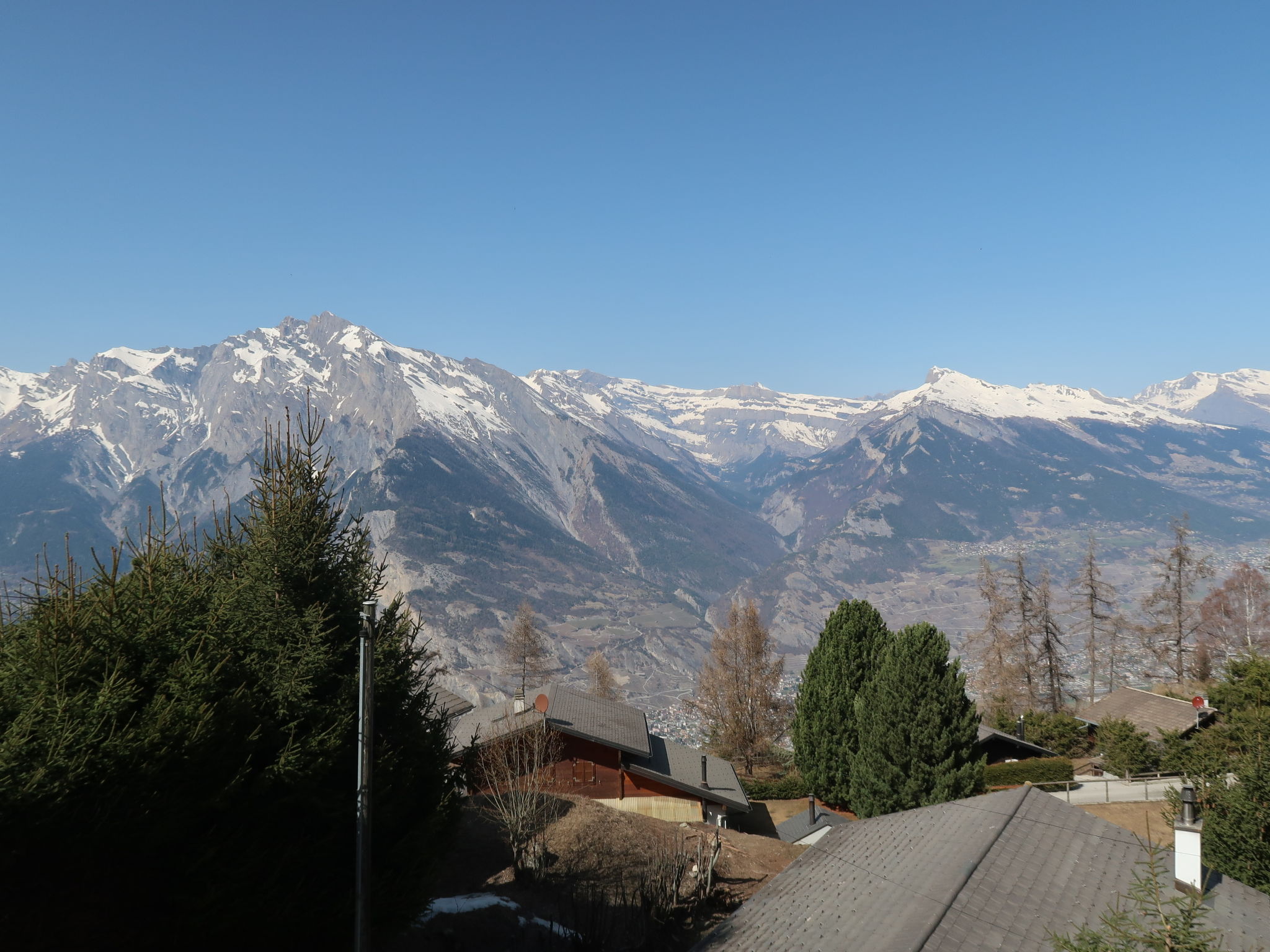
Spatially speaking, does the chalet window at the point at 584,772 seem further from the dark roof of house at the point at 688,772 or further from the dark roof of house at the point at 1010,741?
the dark roof of house at the point at 1010,741

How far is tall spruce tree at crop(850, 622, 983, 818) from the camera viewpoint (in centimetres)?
3153

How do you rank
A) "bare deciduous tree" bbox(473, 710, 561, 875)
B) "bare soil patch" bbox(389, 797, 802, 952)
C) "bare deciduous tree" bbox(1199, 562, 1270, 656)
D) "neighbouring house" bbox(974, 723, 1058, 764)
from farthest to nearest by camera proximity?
"bare deciduous tree" bbox(1199, 562, 1270, 656) → "neighbouring house" bbox(974, 723, 1058, 764) → "bare deciduous tree" bbox(473, 710, 561, 875) → "bare soil patch" bbox(389, 797, 802, 952)

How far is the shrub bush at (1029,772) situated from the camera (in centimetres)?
4166

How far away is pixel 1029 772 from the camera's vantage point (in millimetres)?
42156

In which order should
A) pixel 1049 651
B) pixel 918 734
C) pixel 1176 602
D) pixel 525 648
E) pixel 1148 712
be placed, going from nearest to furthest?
pixel 918 734 → pixel 1148 712 → pixel 1176 602 → pixel 1049 651 → pixel 525 648

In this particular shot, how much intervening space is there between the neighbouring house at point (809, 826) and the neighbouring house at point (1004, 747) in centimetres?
1455

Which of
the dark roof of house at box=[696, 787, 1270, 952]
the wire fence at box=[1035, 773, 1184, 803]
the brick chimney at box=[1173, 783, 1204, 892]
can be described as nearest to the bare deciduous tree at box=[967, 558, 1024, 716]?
the wire fence at box=[1035, 773, 1184, 803]

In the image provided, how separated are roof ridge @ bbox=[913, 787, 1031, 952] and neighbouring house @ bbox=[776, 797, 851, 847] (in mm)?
16290

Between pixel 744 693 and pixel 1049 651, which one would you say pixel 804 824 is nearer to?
pixel 744 693

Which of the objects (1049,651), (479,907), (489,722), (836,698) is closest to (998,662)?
(1049,651)

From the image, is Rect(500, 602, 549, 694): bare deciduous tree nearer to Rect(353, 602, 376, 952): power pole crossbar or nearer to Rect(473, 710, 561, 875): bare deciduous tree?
Rect(473, 710, 561, 875): bare deciduous tree

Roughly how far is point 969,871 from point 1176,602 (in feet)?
193

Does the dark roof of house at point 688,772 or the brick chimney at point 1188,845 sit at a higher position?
the brick chimney at point 1188,845

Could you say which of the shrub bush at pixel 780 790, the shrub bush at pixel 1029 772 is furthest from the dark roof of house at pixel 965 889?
the shrub bush at pixel 780 790
